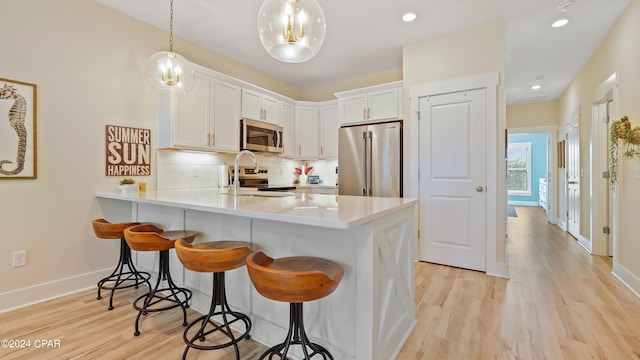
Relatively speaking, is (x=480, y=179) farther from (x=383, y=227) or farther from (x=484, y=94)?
(x=383, y=227)

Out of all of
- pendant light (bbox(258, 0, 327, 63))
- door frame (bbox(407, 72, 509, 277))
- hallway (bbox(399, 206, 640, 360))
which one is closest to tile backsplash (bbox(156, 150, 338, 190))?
pendant light (bbox(258, 0, 327, 63))

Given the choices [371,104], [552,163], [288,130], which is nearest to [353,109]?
[371,104]

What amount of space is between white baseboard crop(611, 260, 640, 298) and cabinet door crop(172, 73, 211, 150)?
452 cm

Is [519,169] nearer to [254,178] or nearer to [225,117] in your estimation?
[254,178]

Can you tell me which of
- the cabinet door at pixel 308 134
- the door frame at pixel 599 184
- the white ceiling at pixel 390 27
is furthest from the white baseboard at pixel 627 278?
the cabinet door at pixel 308 134

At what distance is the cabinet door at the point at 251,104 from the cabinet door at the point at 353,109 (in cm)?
127

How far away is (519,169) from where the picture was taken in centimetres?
1022

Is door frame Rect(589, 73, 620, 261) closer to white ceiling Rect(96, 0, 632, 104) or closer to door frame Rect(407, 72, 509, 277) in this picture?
white ceiling Rect(96, 0, 632, 104)

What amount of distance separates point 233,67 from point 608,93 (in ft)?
15.7

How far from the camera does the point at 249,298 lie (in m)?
1.95

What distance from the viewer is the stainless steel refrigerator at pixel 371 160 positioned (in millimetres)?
3744

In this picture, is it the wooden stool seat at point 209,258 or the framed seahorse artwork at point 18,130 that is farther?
the framed seahorse artwork at point 18,130

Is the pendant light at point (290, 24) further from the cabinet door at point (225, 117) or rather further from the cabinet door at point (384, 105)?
the cabinet door at point (384, 105)

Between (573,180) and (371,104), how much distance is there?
3.87m
